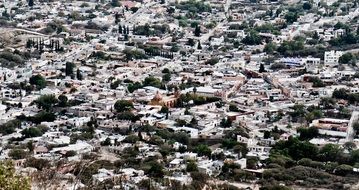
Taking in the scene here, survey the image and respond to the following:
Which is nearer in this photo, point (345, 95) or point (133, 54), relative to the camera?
point (345, 95)

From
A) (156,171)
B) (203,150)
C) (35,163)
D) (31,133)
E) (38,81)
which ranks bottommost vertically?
(38,81)

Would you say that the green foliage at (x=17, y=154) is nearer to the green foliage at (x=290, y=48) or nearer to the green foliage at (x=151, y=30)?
the green foliage at (x=290, y=48)

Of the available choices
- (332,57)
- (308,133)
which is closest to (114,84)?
(308,133)

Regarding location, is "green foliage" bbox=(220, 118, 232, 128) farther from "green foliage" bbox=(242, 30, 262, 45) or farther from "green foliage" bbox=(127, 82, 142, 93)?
"green foliage" bbox=(242, 30, 262, 45)

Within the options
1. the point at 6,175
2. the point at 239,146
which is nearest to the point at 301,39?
the point at 239,146

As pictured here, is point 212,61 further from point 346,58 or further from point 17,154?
point 17,154

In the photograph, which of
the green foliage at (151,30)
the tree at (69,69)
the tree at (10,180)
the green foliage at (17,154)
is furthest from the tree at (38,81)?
the tree at (10,180)
